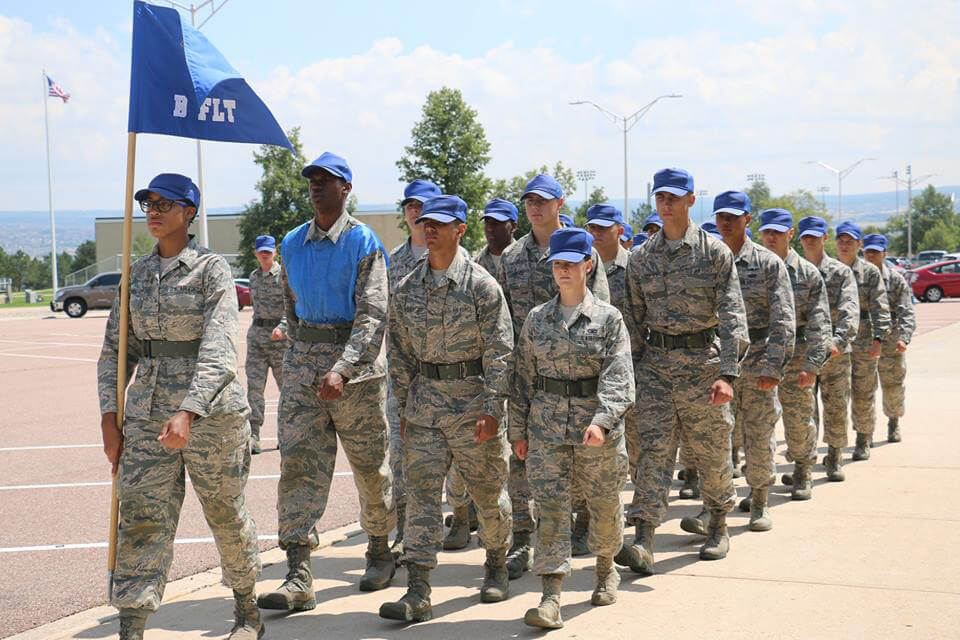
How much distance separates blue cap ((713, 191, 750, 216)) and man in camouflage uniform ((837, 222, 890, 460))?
9.93 feet

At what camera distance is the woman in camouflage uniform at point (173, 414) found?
499cm

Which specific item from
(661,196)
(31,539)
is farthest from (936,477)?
(31,539)

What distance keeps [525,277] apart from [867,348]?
4.74 meters

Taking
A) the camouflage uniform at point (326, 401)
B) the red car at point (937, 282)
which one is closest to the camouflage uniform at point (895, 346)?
the camouflage uniform at point (326, 401)

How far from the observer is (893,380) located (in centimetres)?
1130

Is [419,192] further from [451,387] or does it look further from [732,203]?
[732,203]

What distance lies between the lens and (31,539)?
7363 mm

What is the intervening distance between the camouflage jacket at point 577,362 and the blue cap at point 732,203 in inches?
90.7

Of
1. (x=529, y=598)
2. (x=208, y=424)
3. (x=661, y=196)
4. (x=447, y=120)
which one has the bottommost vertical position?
(x=529, y=598)

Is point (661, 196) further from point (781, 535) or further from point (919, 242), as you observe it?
point (919, 242)

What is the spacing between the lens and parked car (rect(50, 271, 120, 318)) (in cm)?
4112

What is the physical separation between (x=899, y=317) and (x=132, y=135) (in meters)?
8.53

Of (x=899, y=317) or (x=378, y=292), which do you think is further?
(x=899, y=317)

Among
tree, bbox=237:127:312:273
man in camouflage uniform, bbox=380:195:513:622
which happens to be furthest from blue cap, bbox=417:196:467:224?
tree, bbox=237:127:312:273
